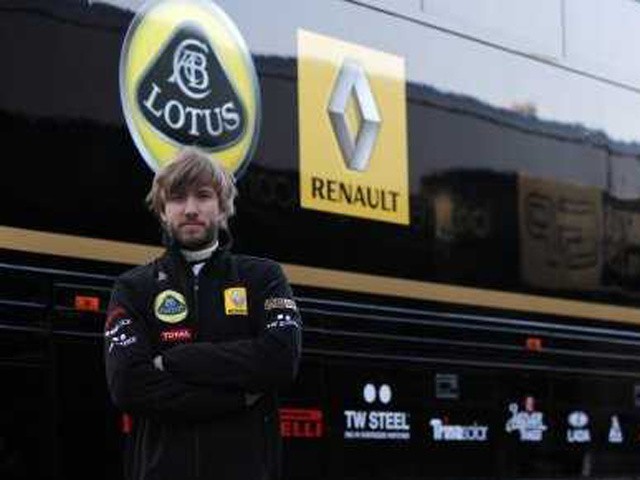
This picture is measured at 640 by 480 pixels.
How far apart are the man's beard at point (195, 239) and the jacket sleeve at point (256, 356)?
15 cm

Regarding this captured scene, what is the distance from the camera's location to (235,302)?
281cm

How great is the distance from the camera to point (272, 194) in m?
4.71

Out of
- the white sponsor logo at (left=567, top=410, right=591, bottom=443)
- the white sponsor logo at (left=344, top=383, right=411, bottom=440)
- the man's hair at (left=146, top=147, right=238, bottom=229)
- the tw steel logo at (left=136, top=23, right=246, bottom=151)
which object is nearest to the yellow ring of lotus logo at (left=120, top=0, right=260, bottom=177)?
the tw steel logo at (left=136, top=23, right=246, bottom=151)

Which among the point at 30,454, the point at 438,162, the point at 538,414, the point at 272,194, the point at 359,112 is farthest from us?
the point at 538,414

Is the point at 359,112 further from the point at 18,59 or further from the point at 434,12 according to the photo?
the point at 18,59

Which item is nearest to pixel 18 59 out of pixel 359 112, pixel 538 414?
pixel 359 112

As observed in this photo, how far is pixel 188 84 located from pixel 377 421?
1.52 meters

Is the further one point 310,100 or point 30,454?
point 310,100

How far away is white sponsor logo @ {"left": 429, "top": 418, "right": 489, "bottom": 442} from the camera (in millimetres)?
5344

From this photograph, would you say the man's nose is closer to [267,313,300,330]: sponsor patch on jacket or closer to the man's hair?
the man's hair

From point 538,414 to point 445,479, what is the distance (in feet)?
2.46

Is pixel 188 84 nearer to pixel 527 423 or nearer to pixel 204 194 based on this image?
pixel 204 194

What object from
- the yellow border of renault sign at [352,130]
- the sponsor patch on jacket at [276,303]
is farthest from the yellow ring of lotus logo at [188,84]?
the sponsor patch on jacket at [276,303]

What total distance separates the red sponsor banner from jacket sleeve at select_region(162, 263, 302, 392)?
1841mm
